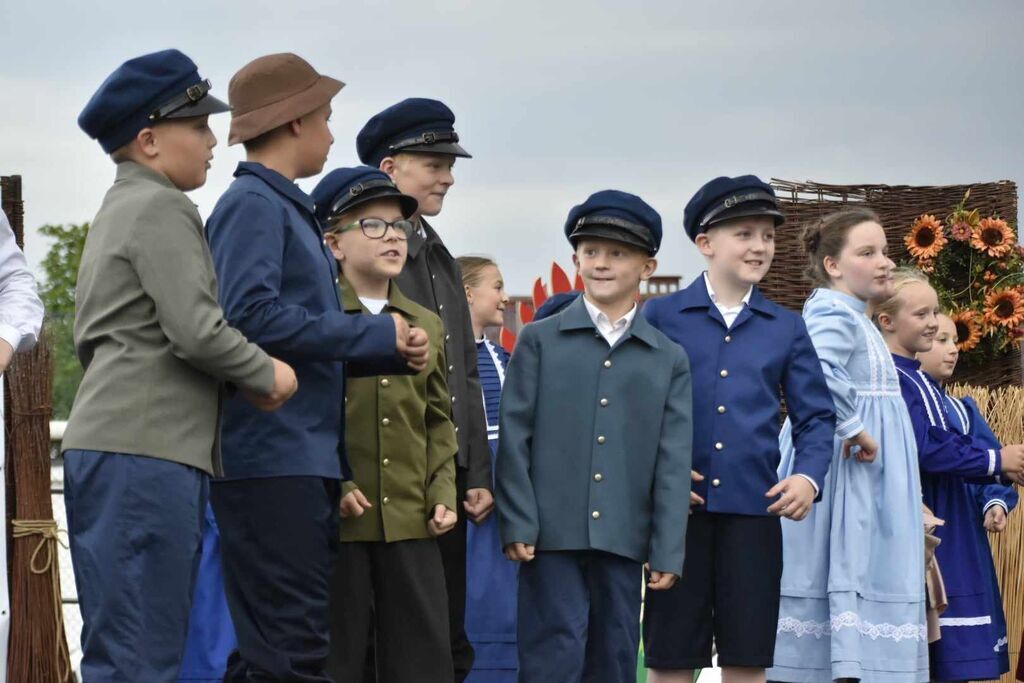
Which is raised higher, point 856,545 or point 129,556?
point 129,556

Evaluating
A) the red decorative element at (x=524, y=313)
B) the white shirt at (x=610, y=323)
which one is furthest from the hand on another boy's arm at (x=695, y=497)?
the red decorative element at (x=524, y=313)

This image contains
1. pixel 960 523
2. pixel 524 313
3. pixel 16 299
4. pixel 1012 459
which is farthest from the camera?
pixel 524 313

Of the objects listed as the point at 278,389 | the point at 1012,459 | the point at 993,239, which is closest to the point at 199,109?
the point at 278,389

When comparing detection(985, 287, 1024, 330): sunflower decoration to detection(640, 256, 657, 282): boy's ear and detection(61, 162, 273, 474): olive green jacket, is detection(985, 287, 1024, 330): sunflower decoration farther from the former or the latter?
detection(61, 162, 273, 474): olive green jacket

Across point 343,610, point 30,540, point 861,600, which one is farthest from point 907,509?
point 30,540

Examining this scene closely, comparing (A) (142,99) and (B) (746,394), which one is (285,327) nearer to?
(A) (142,99)

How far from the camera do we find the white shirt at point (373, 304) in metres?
4.18

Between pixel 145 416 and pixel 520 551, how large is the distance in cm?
134

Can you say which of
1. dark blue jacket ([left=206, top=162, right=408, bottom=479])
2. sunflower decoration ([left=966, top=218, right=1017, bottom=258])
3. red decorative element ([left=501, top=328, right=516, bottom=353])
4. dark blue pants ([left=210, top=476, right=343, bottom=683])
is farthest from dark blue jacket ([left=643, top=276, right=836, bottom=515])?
red decorative element ([left=501, top=328, right=516, bottom=353])

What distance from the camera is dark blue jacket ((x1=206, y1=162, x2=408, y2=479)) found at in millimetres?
3604

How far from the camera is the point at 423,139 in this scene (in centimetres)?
463

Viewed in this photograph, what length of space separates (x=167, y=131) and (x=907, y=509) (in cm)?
282

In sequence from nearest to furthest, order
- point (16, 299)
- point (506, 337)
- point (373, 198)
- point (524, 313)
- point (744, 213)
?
point (373, 198), point (16, 299), point (744, 213), point (524, 313), point (506, 337)

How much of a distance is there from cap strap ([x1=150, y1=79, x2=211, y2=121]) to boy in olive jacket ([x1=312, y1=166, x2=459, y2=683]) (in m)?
0.68
